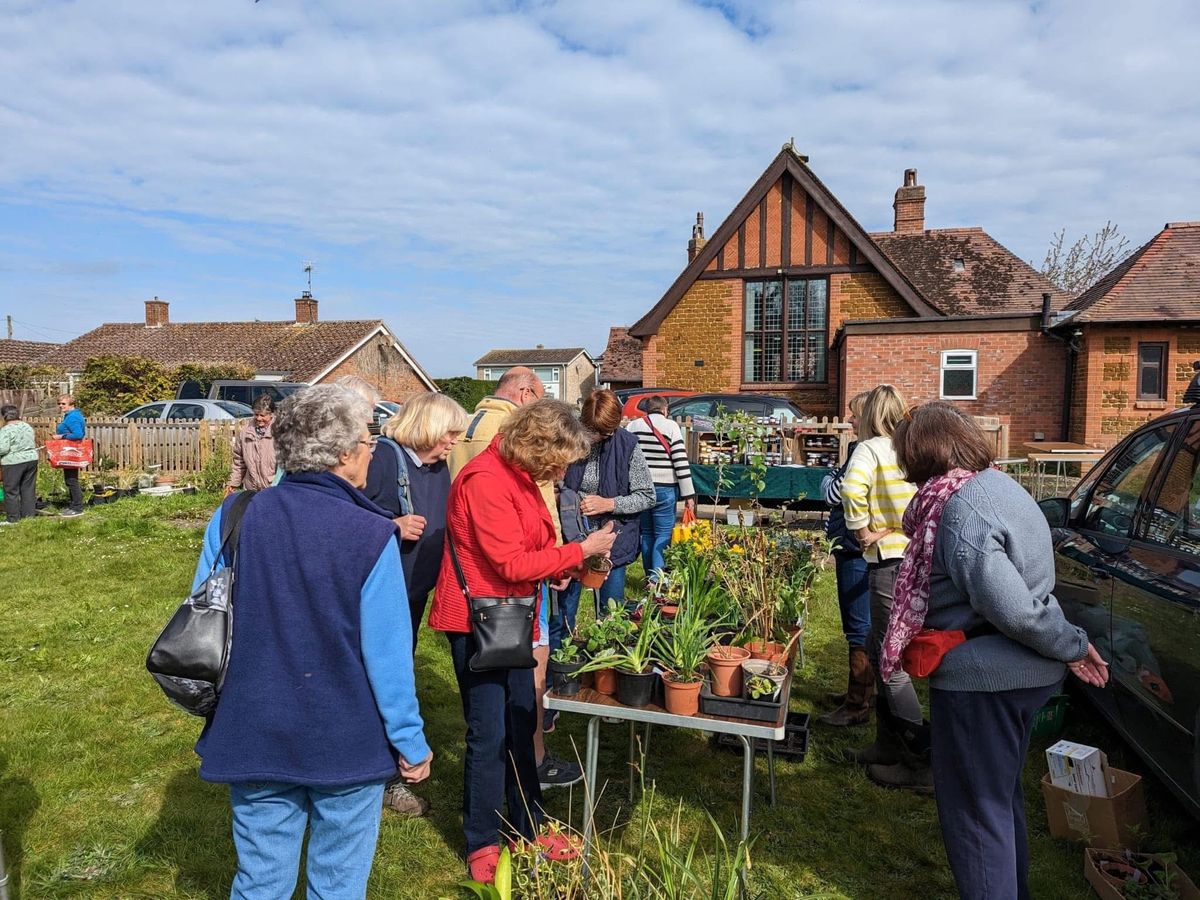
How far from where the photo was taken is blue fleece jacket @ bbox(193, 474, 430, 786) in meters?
2.04

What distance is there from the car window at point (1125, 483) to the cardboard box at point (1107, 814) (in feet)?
3.33

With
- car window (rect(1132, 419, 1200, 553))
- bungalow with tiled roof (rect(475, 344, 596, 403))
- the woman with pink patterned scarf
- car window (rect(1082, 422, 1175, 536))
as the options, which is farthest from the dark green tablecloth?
bungalow with tiled roof (rect(475, 344, 596, 403))

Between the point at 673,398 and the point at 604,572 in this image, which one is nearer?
the point at 604,572

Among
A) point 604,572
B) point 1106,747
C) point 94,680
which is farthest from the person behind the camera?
point 94,680

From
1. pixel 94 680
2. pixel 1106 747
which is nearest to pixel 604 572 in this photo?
pixel 1106 747

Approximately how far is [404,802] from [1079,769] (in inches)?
111

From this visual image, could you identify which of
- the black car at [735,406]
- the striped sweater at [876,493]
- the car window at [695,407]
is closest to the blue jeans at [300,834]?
the striped sweater at [876,493]

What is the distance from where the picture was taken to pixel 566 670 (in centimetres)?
300

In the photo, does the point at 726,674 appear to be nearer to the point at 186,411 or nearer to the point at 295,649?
the point at 295,649

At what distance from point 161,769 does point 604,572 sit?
2.47m

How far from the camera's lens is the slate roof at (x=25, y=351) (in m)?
35.7

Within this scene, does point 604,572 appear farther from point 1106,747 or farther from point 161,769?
point 1106,747

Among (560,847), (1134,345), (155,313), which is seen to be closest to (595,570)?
(560,847)

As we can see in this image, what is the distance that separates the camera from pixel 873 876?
10.5ft
